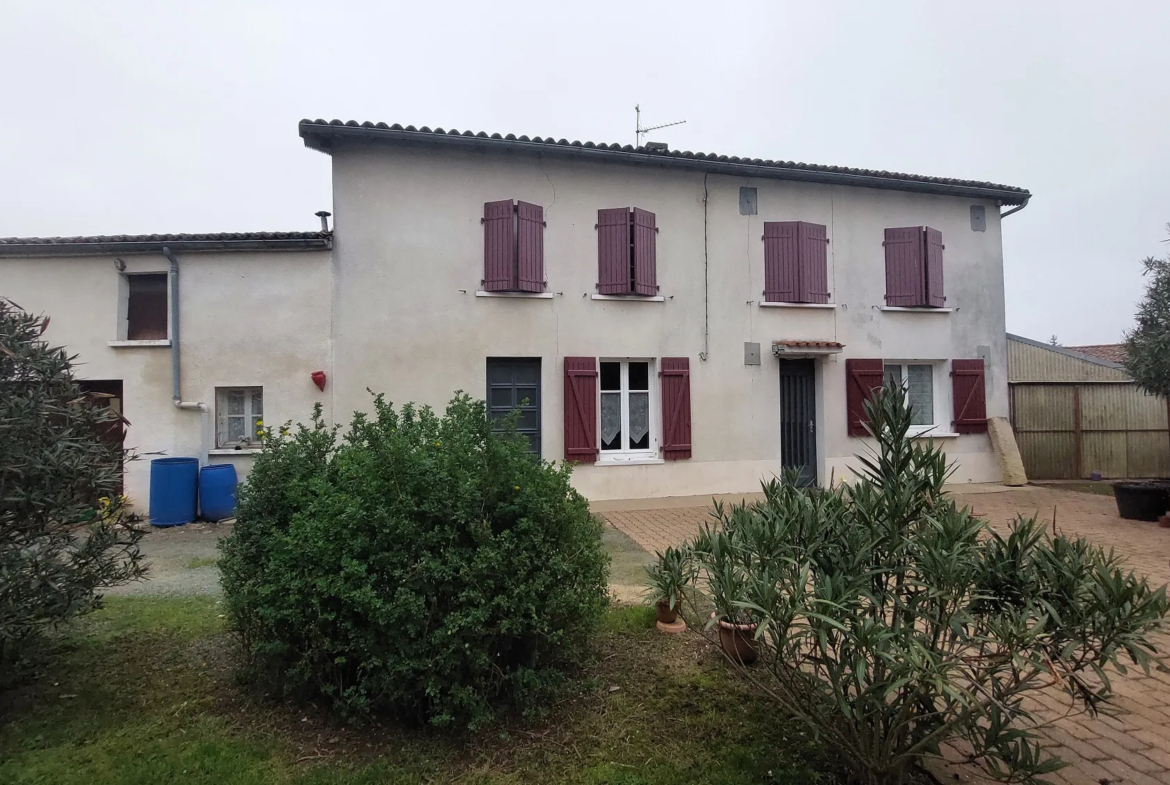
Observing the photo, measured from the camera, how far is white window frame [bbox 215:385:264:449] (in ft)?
27.8

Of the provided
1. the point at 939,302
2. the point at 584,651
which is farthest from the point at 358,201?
the point at 939,302

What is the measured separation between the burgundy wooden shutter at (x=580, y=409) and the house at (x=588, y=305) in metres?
0.03

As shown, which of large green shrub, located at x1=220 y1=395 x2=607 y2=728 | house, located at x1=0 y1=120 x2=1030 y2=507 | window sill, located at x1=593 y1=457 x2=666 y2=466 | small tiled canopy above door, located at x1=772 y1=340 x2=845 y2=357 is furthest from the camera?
small tiled canopy above door, located at x1=772 y1=340 x2=845 y2=357

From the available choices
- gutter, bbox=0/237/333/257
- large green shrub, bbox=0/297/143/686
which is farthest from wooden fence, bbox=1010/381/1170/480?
large green shrub, bbox=0/297/143/686

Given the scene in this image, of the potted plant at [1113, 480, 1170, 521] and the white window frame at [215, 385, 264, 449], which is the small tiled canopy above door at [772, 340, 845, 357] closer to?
the potted plant at [1113, 480, 1170, 521]

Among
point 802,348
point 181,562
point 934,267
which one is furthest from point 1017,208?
point 181,562

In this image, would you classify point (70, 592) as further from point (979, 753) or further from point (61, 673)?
point (979, 753)

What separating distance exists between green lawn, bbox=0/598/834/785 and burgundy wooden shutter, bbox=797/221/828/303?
8180mm

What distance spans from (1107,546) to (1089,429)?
7.15 metres

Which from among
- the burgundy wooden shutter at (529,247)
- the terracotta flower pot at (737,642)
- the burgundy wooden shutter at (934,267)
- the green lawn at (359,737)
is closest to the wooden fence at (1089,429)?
the burgundy wooden shutter at (934,267)

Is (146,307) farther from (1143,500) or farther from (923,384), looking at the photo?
(1143,500)

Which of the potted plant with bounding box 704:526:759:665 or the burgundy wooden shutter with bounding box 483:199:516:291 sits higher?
the burgundy wooden shutter with bounding box 483:199:516:291

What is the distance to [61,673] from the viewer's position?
10.9ft

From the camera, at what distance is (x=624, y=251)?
9.52 metres
